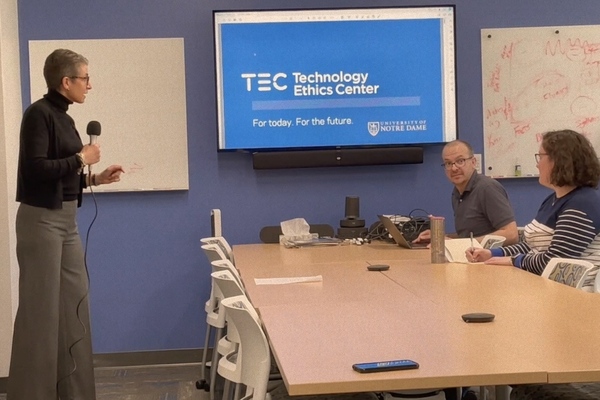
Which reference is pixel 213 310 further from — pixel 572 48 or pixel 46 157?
pixel 572 48

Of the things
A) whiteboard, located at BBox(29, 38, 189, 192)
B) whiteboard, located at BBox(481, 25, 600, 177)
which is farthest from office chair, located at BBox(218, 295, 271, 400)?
whiteboard, located at BBox(481, 25, 600, 177)

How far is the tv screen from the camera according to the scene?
597 cm

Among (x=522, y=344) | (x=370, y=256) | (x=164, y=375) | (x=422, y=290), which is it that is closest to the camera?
(x=522, y=344)

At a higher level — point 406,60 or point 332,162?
point 406,60

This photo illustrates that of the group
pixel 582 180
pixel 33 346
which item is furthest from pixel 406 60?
pixel 33 346

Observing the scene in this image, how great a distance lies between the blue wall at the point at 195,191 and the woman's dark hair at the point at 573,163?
6.56 ft

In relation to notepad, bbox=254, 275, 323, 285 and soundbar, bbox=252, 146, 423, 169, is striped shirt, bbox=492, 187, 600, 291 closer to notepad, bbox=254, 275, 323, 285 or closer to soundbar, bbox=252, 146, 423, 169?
notepad, bbox=254, 275, 323, 285

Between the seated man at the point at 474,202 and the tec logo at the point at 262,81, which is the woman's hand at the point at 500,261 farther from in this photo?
the tec logo at the point at 262,81

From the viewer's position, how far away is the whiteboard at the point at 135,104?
5.93 m

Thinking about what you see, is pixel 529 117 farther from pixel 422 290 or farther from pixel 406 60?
pixel 422 290

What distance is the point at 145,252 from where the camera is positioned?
6098 millimetres

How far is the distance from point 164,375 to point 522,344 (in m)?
3.83

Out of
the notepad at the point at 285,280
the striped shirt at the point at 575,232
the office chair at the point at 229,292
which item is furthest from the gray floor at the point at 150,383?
the striped shirt at the point at 575,232

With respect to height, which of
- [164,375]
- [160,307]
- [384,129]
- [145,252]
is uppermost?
[384,129]
